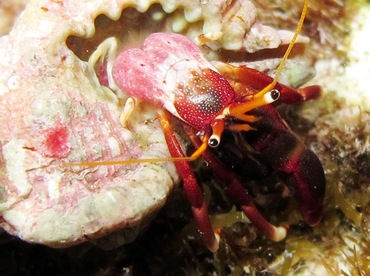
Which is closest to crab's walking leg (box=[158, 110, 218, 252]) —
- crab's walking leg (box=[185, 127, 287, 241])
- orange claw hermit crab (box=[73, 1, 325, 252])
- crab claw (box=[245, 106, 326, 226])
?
orange claw hermit crab (box=[73, 1, 325, 252])

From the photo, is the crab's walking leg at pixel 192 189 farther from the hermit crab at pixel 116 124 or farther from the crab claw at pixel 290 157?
the crab claw at pixel 290 157

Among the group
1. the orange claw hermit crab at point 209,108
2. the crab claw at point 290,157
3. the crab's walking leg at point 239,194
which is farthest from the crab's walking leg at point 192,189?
the crab claw at point 290,157

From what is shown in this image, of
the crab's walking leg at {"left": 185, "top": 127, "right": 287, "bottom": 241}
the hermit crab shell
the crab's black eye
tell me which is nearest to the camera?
the hermit crab shell

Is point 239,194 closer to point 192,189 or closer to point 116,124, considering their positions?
point 192,189

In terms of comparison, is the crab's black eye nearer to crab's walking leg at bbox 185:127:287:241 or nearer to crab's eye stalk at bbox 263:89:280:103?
crab's eye stalk at bbox 263:89:280:103

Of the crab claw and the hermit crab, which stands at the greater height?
the hermit crab

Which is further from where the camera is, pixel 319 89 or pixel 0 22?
pixel 319 89

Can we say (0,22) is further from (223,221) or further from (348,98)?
(348,98)

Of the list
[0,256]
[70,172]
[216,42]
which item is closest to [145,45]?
[216,42]
